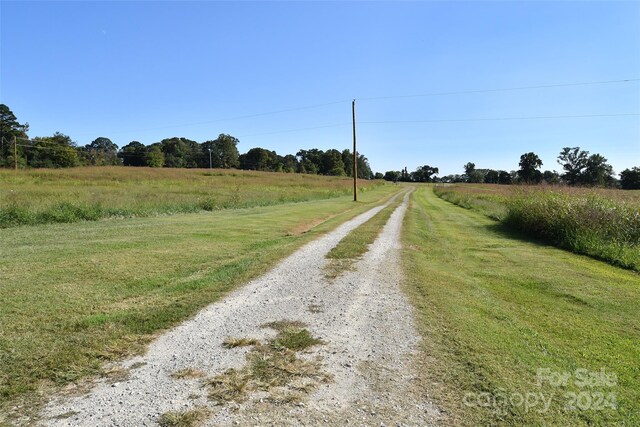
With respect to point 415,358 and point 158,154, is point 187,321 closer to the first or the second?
point 415,358

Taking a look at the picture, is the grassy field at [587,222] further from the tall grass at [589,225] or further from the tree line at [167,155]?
the tree line at [167,155]

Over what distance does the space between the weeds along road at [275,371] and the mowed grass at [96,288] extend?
454 millimetres

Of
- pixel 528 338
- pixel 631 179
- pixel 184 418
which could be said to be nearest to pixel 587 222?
pixel 528 338

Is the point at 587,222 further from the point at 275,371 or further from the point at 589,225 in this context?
the point at 275,371

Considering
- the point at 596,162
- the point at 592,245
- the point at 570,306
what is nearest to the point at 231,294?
the point at 570,306

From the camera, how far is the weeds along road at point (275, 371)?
10.0 ft

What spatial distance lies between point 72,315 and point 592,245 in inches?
548

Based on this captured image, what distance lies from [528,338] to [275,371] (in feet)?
10.6

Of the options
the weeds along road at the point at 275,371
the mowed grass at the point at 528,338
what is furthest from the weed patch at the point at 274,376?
the mowed grass at the point at 528,338

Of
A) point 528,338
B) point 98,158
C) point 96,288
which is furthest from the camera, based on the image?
point 98,158

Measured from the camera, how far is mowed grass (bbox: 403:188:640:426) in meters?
3.25

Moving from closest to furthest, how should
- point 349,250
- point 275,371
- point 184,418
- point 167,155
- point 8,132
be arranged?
point 184,418 < point 275,371 < point 349,250 < point 8,132 < point 167,155

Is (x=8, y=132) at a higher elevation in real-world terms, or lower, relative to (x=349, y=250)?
higher

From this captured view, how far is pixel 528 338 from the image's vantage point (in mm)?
4812
